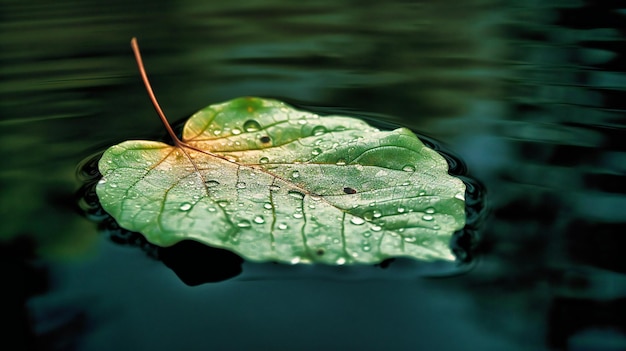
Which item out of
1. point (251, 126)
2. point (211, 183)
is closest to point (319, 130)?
point (251, 126)

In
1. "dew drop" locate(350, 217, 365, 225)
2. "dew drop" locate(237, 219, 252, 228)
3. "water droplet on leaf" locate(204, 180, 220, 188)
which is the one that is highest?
"dew drop" locate(350, 217, 365, 225)

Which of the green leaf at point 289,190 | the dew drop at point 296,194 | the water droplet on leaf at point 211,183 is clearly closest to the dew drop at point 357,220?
the green leaf at point 289,190

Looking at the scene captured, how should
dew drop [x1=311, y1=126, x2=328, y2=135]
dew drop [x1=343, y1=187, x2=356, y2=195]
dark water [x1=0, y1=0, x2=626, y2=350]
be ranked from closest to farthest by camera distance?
dark water [x1=0, y1=0, x2=626, y2=350] < dew drop [x1=343, y1=187, x2=356, y2=195] < dew drop [x1=311, y1=126, x2=328, y2=135]

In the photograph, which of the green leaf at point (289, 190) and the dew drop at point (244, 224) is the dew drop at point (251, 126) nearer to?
the green leaf at point (289, 190)

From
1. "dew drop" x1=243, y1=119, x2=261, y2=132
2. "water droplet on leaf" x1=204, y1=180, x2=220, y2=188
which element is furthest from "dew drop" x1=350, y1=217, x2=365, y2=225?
"dew drop" x1=243, y1=119, x2=261, y2=132

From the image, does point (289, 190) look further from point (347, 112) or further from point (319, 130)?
point (347, 112)

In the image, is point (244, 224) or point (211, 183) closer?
point (244, 224)

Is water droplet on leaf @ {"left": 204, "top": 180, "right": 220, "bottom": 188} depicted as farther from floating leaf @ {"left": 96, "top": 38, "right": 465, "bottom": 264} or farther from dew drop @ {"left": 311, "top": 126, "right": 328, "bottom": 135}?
dew drop @ {"left": 311, "top": 126, "right": 328, "bottom": 135}
